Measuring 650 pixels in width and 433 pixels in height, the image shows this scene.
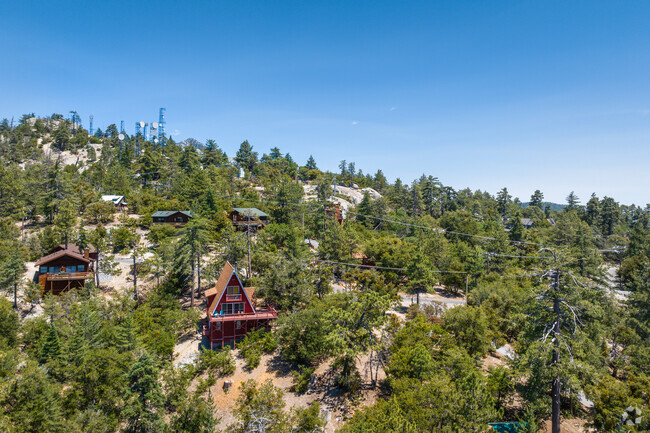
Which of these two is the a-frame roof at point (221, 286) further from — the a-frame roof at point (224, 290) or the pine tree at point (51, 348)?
the pine tree at point (51, 348)

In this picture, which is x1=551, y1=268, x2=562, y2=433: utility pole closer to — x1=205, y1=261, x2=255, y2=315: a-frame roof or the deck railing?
x1=205, y1=261, x2=255, y2=315: a-frame roof

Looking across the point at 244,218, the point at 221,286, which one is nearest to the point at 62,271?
the point at 221,286

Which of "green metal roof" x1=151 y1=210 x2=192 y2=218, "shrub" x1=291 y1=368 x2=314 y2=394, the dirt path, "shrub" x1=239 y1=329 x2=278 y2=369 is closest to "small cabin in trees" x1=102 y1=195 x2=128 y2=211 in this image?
"green metal roof" x1=151 y1=210 x2=192 y2=218

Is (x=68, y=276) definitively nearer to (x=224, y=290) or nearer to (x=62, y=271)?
(x=62, y=271)

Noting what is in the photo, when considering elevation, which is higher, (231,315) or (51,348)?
(231,315)

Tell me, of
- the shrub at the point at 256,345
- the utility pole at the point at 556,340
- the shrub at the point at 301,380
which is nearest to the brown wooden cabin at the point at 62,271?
the shrub at the point at 256,345

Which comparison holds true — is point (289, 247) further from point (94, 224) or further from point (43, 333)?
point (94, 224)

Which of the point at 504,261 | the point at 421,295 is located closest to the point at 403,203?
the point at 504,261
